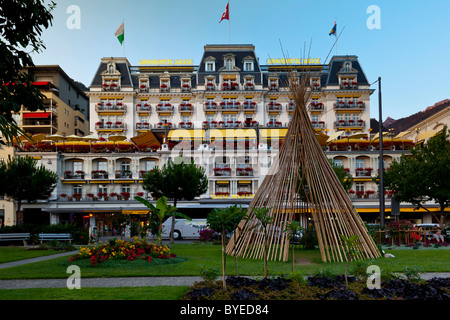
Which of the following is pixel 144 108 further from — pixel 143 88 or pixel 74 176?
pixel 74 176

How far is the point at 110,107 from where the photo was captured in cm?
5197

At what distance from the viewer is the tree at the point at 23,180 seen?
110 ft

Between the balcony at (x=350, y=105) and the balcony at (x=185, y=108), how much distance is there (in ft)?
→ 63.2

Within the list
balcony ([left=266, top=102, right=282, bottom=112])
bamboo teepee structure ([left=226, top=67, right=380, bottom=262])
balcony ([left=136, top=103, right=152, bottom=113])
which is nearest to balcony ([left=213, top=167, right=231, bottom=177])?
balcony ([left=266, top=102, right=282, bottom=112])

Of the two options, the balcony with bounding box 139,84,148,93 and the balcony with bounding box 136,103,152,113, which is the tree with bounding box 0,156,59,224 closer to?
the balcony with bounding box 136,103,152,113

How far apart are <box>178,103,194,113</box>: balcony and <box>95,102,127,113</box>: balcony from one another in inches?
288

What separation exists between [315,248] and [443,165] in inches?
584

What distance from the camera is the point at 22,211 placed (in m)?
43.5

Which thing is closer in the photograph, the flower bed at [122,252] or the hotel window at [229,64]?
the flower bed at [122,252]

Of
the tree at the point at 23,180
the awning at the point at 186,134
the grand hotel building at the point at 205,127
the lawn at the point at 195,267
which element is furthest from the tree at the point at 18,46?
the awning at the point at 186,134

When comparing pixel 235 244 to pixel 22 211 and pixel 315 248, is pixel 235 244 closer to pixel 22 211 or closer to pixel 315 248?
pixel 315 248

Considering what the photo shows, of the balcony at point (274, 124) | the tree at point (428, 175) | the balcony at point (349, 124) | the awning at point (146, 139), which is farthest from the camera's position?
the balcony at point (274, 124)

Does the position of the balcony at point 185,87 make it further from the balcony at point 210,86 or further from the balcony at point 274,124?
the balcony at point 274,124
